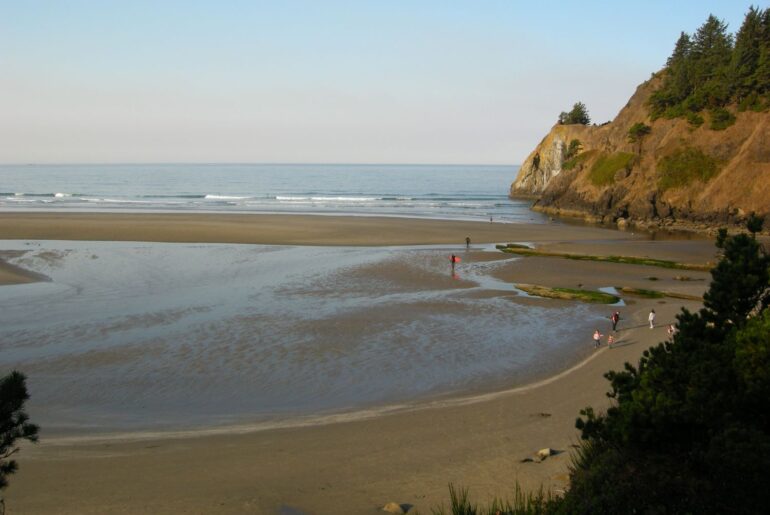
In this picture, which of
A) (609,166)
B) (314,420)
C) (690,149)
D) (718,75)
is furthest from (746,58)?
(314,420)

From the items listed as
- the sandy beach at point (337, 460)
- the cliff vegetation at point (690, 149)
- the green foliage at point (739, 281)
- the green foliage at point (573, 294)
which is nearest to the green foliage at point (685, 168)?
the cliff vegetation at point (690, 149)

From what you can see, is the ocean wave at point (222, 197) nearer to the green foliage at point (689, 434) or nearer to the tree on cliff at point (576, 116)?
the tree on cliff at point (576, 116)

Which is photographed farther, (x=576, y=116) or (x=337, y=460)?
(x=576, y=116)

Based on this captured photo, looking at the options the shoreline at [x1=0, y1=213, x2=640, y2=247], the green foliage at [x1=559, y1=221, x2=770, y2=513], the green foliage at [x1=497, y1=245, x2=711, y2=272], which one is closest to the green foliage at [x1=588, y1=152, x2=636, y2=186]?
the shoreline at [x1=0, y1=213, x2=640, y2=247]

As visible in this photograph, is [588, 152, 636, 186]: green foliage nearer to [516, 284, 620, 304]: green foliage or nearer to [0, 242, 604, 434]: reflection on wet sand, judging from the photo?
[0, 242, 604, 434]: reflection on wet sand

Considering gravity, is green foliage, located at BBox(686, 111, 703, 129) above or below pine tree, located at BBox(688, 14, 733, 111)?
below

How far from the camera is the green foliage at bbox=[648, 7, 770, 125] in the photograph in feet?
219

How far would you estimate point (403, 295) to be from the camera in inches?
1271

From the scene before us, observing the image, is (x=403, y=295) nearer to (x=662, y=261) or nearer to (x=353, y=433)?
(x=353, y=433)

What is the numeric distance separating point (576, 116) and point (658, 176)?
141 feet

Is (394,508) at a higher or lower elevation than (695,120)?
lower

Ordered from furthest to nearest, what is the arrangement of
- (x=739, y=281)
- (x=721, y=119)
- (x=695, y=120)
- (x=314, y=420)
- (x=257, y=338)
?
1. (x=695, y=120)
2. (x=721, y=119)
3. (x=257, y=338)
4. (x=314, y=420)
5. (x=739, y=281)

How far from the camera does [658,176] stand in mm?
69562

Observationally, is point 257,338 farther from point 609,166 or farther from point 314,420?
point 609,166
